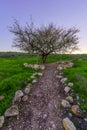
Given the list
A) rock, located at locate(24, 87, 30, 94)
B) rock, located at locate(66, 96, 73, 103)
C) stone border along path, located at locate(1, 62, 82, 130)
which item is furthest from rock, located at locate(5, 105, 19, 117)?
rock, located at locate(66, 96, 73, 103)

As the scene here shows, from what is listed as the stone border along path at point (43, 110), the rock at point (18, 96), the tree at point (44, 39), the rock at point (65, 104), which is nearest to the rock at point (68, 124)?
the stone border along path at point (43, 110)

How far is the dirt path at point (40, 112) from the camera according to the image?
311 inches

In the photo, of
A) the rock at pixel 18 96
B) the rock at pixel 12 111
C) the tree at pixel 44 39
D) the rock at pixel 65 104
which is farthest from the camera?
the tree at pixel 44 39

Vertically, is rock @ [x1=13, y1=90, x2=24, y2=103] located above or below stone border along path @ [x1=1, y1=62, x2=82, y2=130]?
above

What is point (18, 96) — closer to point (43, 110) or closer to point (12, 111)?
point (12, 111)

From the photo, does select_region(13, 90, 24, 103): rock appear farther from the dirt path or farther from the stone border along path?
the dirt path

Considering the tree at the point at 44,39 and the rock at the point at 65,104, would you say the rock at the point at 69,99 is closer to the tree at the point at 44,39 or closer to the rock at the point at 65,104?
the rock at the point at 65,104

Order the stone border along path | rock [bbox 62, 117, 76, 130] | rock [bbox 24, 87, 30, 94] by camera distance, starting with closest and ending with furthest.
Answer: rock [bbox 62, 117, 76, 130] → the stone border along path → rock [bbox 24, 87, 30, 94]

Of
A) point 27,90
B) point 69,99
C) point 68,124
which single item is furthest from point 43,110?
point 27,90

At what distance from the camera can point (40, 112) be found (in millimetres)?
8836

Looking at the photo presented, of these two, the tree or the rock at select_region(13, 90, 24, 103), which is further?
the tree

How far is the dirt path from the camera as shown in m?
7.89

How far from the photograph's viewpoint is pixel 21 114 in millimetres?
8711

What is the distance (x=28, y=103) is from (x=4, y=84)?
10.3 feet
